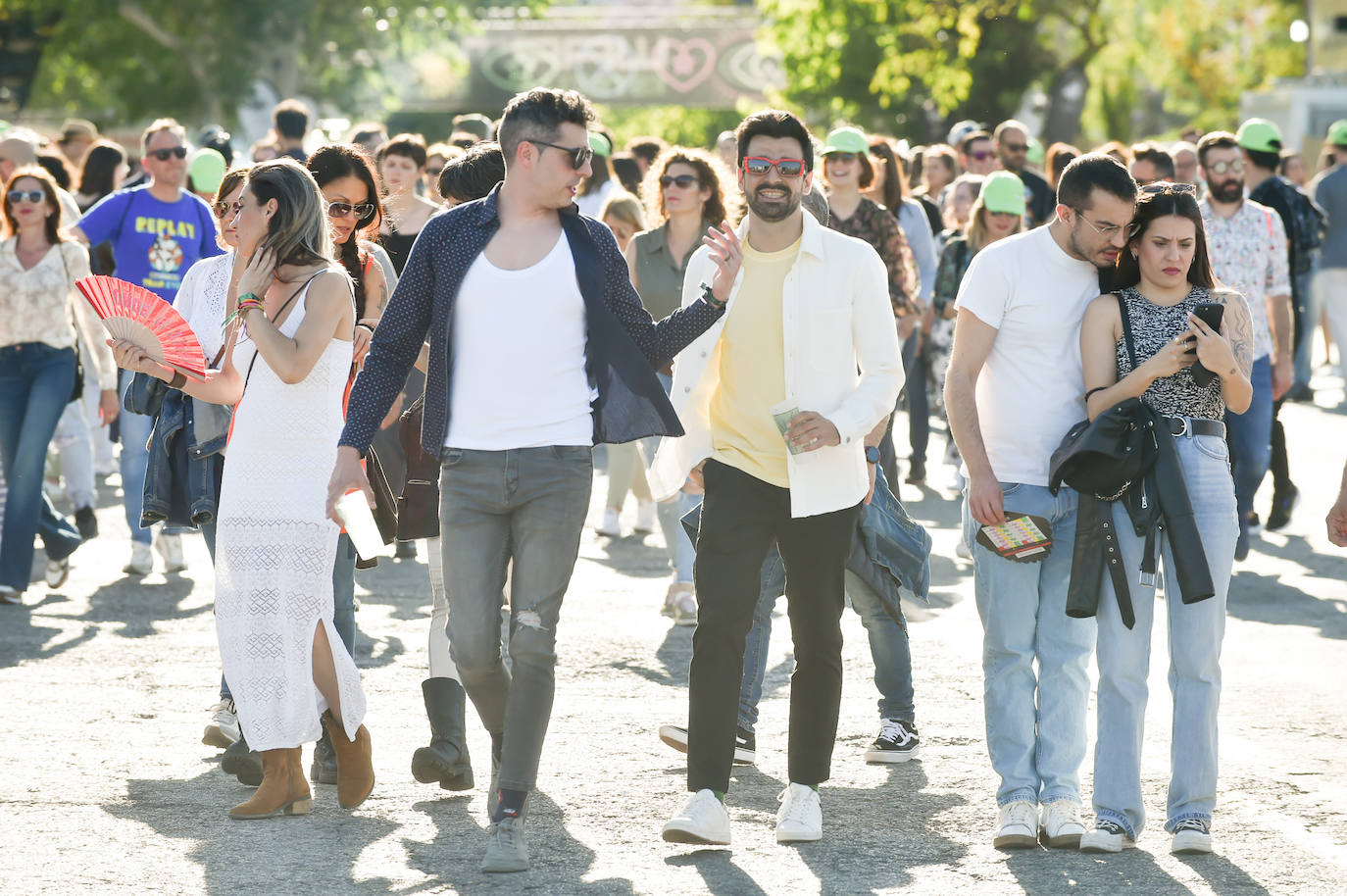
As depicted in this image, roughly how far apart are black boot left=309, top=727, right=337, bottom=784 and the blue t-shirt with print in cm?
435

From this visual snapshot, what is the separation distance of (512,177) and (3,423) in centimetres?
497

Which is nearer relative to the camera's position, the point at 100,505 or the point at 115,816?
the point at 115,816

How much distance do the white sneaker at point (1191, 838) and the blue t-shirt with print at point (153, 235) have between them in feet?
20.3

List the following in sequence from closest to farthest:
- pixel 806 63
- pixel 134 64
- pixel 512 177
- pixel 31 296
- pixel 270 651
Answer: pixel 512 177
pixel 270 651
pixel 31 296
pixel 806 63
pixel 134 64

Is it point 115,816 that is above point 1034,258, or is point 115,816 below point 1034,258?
below

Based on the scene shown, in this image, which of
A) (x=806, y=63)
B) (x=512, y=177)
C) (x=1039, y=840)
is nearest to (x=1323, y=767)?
(x=1039, y=840)

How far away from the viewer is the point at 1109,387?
17.6 ft

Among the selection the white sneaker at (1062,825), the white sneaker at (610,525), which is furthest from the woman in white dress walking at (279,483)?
the white sneaker at (610,525)

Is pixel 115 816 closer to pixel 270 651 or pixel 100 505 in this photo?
pixel 270 651

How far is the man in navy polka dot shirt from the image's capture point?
518cm

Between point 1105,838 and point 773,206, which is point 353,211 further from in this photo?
point 1105,838

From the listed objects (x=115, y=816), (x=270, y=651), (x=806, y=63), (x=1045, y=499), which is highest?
(x=806, y=63)

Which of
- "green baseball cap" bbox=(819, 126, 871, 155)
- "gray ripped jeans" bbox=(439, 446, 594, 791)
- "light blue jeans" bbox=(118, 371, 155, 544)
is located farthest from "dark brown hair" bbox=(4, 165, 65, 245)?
"gray ripped jeans" bbox=(439, 446, 594, 791)

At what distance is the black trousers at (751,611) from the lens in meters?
5.46
